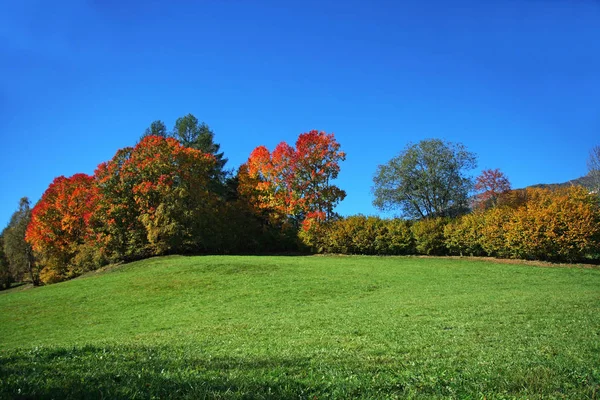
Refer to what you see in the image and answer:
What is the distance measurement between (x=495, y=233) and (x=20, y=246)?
66643 millimetres

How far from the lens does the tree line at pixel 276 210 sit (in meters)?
34.3

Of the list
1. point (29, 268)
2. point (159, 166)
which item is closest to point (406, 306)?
point (159, 166)

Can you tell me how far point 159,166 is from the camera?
4153cm

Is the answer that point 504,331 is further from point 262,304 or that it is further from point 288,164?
point 288,164

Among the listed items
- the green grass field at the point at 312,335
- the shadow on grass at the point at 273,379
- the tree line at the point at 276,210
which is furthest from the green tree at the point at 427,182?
the shadow on grass at the point at 273,379

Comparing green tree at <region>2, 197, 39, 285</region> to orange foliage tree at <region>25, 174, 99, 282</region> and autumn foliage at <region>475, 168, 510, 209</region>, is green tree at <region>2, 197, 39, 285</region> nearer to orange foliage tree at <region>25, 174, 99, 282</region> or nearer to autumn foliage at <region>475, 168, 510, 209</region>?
orange foliage tree at <region>25, 174, 99, 282</region>

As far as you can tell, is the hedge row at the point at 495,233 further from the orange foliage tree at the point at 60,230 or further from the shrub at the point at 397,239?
the orange foliage tree at the point at 60,230

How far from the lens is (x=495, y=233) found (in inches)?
1309

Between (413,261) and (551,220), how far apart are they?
1119 cm

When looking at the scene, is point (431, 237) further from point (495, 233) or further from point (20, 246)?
point (20, 246)

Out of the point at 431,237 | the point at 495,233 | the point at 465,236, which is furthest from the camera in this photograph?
the point at 431,237

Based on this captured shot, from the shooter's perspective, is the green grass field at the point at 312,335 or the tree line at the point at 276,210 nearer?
the green grass field at the point at 312,335

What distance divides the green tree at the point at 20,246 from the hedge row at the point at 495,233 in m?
45.0

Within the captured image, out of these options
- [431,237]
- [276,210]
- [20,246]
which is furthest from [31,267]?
[431,237]
